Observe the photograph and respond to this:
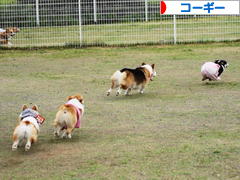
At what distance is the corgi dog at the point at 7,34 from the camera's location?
16.9 metres

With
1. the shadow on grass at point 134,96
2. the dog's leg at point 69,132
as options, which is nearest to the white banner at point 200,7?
the shadow on grass at point 134,96

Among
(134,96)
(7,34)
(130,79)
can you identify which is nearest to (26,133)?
(130,79)

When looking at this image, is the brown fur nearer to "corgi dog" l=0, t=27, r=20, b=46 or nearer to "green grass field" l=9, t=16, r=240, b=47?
"corgi dog" l=0, t=27, r=20, b=46

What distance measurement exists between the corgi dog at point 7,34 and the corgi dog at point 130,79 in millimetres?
7311

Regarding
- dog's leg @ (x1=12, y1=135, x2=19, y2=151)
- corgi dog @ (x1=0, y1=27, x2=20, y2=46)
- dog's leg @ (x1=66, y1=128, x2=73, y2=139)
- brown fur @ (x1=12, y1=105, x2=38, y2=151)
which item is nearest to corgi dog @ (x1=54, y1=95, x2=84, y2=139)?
dog's leg @ (x1=66, y1=128, x2=73, y2=139)

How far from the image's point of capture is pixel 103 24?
1827cm

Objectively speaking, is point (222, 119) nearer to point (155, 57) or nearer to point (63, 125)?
point (63, 125)

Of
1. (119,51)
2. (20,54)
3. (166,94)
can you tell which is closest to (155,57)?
(119,51)

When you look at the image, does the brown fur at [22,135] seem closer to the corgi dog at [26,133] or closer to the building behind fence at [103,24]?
the corgi dog at [26,133]

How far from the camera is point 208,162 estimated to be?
5926mm

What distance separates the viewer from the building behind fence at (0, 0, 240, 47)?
17.5 metres

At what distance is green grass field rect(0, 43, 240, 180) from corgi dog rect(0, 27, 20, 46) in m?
2.44

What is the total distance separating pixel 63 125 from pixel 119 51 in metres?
8.99

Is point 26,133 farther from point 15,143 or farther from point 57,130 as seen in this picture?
point 57,130
